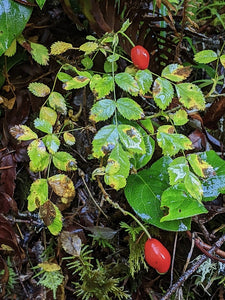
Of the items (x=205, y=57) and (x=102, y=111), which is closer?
(x=102, y=111)

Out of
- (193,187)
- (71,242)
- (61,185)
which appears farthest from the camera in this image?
(71,242)

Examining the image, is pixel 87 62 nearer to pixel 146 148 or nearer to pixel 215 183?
pixel 146 148

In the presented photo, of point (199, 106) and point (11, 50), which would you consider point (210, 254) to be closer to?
point (199, 106)

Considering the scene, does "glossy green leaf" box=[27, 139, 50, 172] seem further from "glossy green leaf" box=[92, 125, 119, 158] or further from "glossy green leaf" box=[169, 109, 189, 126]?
"glossy green leaf" box=[169, 109, 189, 126]

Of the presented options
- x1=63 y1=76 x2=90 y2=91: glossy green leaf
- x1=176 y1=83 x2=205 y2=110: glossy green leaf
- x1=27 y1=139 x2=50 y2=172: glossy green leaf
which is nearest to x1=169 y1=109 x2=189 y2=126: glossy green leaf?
x1=176 y1=83 x2=205 y2=110: glossy green leaf

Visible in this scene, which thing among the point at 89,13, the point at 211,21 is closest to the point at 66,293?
Answer: the point at 89,13

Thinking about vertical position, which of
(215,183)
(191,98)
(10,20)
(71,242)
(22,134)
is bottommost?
(71,242)

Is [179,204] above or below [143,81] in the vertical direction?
below

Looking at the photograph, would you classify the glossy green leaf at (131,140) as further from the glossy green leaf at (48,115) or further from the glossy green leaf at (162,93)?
the glossy green leaf at (48,115)

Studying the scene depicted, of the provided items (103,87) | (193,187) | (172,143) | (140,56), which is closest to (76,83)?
(103,87)
